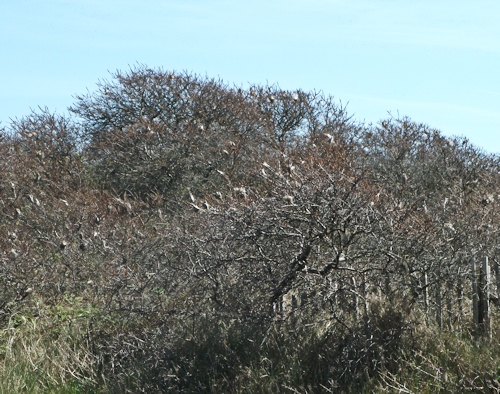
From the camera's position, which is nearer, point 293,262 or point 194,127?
point 293,262

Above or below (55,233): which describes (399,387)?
below

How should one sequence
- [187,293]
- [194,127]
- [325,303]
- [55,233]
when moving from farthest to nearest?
[194,127] < [55,233] < [187,293] < [325,303]

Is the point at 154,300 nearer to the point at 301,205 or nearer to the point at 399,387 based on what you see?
the point at 301,205

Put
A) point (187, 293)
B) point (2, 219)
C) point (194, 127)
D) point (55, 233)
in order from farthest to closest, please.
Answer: point (194, 127) < point (2, 219) < point (55, 233) < point (187, 293)

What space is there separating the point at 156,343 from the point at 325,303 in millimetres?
1792

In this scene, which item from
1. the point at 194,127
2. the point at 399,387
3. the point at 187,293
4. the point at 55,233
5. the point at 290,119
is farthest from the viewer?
the point at 290,119

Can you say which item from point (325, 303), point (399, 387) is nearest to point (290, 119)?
point (325, 303)

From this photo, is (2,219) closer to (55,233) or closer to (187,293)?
(55,233)

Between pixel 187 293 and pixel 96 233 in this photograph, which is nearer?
pixel 187 293

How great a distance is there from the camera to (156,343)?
7273 mm

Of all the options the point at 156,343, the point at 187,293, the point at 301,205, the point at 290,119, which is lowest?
the point at 156,343

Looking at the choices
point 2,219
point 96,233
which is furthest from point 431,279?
point 2,219

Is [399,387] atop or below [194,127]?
below

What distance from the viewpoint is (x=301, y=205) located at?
22.8 ft
